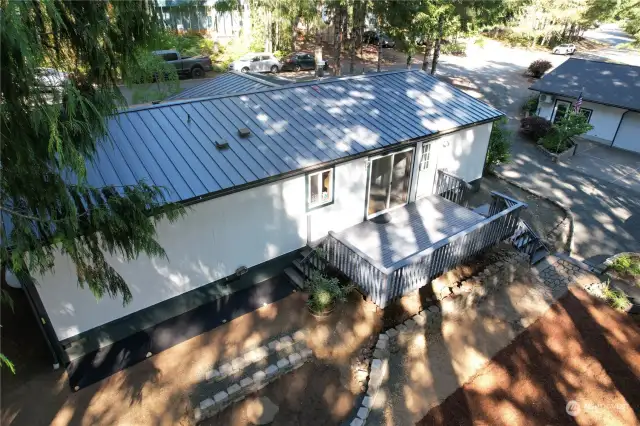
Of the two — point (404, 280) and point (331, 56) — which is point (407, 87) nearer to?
point (404, 280)

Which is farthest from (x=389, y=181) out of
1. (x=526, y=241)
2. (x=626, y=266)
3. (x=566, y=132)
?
(x=566, y=132)

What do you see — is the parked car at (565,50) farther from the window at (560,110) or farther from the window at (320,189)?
the window at (320,189)

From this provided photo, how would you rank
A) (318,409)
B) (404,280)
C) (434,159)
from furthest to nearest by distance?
(434,159), (404,280), (318,409)

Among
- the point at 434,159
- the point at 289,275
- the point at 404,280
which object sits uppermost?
the point at 434,159

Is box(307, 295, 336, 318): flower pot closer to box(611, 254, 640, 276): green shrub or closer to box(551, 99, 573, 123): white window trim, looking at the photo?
box(611, 254, 640, 276): green shrub

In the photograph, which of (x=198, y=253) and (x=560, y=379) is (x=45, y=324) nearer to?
(x=198, y=253)

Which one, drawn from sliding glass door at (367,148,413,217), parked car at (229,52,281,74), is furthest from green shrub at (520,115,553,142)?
parked car at (229,52,281,74)

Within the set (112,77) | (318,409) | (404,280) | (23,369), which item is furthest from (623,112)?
(23,369)

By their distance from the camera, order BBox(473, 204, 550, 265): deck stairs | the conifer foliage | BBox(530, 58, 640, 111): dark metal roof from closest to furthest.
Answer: the conifer foliage → BBox(473, 204, 550, 265): deck stairs → BBox(530, 58, 640, 111): dark metal roof
